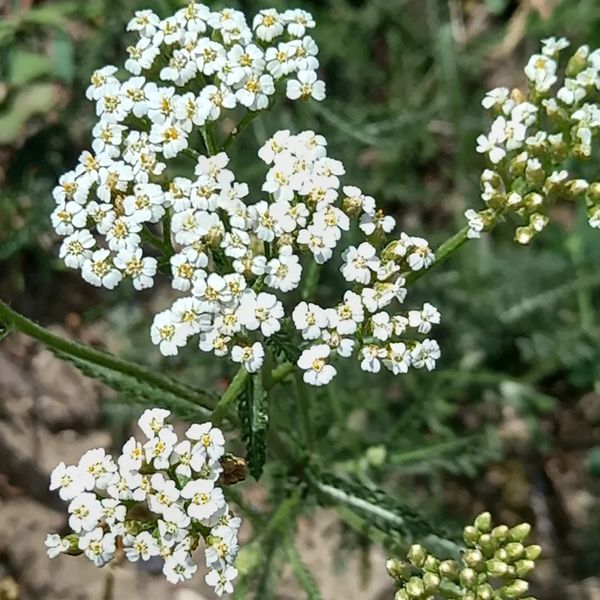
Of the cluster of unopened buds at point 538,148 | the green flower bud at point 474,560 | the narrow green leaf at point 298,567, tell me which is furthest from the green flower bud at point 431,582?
the cluster of unopened buds at point 538,148

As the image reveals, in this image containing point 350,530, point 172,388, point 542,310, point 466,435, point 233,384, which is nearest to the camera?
point 233,384

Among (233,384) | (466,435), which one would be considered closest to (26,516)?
(466,435)

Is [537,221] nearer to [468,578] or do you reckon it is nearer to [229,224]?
[229,224]

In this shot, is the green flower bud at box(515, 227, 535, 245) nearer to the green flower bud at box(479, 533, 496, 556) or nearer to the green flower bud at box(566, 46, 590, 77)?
the green flower bud at box(566, 46, 590, 77)

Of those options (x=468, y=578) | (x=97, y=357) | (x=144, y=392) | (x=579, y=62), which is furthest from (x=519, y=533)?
(x=579, y=62)

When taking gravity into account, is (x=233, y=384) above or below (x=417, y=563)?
above

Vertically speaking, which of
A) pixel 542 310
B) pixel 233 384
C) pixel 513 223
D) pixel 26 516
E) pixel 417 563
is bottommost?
pixel 417 563

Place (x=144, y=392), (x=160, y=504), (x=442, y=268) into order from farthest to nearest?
1. (x=442, y=268)
2. (x=144, y=392)
3. (x=160, y=504)

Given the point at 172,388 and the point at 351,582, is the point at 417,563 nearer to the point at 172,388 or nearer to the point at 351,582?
the point at 172,388
